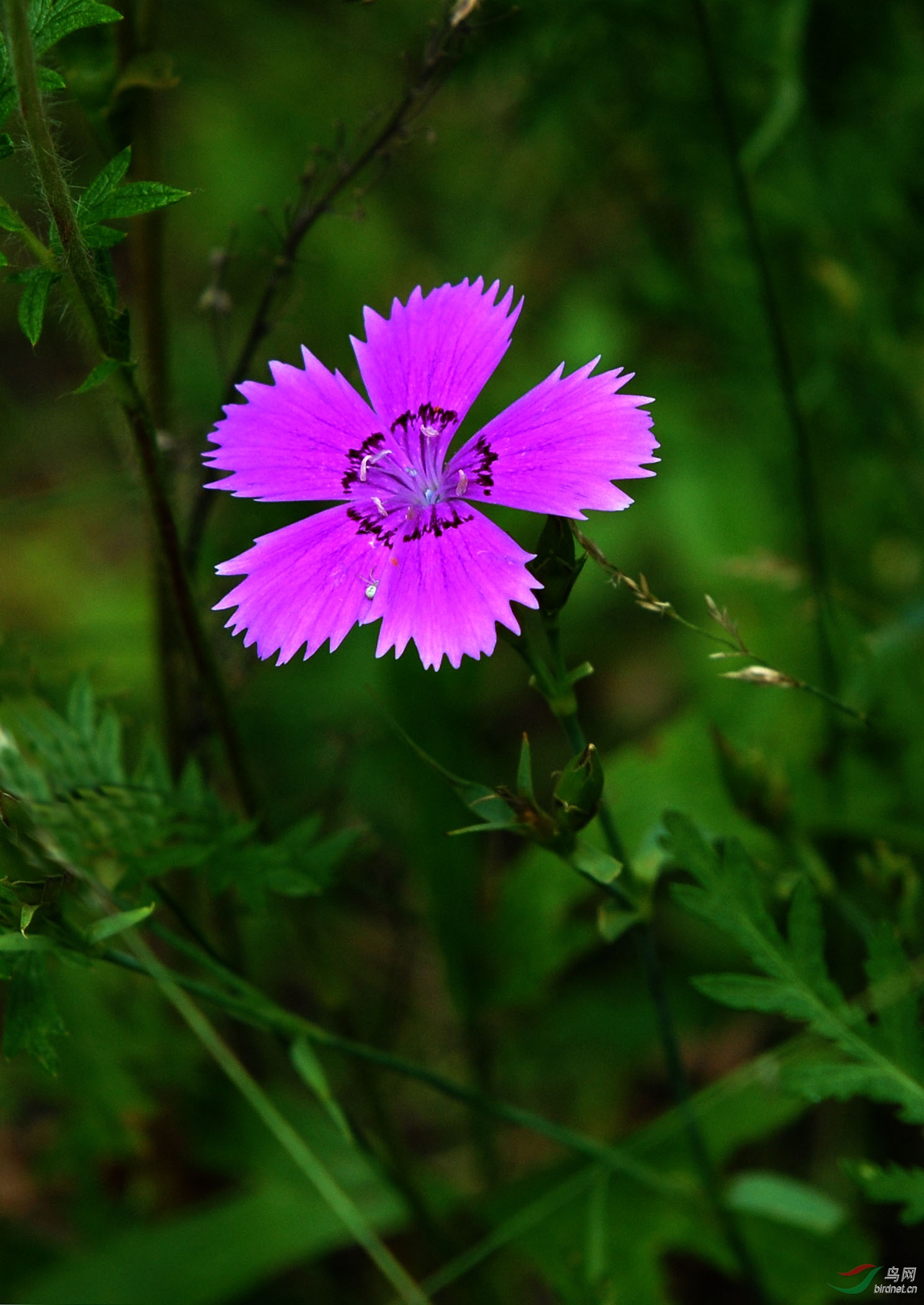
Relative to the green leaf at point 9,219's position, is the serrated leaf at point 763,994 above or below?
below

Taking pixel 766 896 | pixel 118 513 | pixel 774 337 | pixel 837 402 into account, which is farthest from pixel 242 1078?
pixel 118 513

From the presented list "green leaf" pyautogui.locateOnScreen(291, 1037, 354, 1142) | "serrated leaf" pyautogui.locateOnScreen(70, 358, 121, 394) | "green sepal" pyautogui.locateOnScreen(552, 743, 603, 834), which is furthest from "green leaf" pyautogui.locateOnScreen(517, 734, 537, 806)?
"serrated leaf" pyautogui.locateOnScreen(70, 358, 121, 394)

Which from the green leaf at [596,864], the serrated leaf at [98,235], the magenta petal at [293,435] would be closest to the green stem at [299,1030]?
the green leaf at [596,864]

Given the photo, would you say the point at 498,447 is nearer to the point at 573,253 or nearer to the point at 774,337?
the point at 774,337

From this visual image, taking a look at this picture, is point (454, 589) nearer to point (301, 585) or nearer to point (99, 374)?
point (301, 585)

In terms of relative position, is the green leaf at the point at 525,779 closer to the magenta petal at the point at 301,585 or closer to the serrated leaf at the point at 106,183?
the magenta petal at the point at 301,585

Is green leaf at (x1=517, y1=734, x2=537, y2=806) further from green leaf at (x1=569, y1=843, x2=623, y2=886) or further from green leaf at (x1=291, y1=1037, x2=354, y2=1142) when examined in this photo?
green leaf at (x1=291, y1=1037, x2=354, y2=1142)
